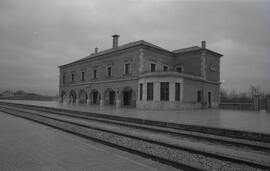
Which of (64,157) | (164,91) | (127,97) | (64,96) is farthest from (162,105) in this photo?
(64,96)

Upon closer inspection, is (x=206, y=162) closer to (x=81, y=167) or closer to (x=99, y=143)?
(x=81, y=167)

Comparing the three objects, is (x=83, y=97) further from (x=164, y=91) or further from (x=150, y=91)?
(x=164, y=91)

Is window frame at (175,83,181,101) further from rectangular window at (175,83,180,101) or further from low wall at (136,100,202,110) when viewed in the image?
low wall at (136,100,202,110)

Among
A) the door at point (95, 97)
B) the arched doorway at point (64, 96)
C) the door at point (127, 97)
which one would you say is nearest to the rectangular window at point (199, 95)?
the door at point (127, 97)

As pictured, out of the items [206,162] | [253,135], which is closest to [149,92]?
[253,135]

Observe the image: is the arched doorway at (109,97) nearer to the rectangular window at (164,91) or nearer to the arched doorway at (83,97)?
the arched doorway at (83,97)

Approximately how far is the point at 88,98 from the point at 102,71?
5.96 meters

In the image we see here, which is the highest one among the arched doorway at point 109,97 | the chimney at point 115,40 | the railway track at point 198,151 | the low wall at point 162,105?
the chimney at point 115,40

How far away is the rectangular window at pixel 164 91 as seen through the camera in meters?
21.8

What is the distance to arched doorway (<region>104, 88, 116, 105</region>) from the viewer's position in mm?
30406

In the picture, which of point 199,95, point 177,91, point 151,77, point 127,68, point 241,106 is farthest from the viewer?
point 127,68

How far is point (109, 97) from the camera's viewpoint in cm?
3077

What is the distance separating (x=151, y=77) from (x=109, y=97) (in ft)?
35.5

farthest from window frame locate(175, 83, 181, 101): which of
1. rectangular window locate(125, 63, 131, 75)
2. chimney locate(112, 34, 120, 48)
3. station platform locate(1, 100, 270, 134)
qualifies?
chimney locate(112, 34, 120, 48)
